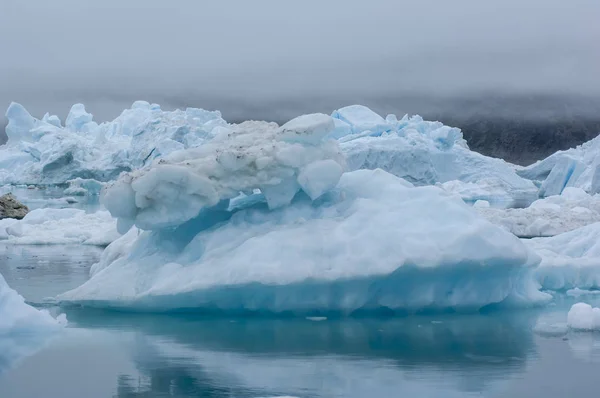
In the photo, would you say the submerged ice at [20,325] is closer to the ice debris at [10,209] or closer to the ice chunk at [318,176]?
the ice chunk at [318,176]

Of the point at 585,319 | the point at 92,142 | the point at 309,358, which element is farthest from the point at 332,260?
the point at 92,142

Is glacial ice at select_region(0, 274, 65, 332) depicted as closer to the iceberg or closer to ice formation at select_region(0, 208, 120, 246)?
the iceberg

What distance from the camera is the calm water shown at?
5258 millimetres

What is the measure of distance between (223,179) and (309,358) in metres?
2.29

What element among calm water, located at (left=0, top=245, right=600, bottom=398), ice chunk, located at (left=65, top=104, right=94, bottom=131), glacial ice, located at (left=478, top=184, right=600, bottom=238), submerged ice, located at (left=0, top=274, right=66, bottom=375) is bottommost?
calm water, located at (left=0, top=245, right=600, bottom=398)

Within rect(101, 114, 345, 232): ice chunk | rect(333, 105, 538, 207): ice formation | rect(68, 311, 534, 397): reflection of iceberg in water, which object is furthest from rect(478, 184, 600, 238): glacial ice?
rect(333, 105, 538, 207): ice formation

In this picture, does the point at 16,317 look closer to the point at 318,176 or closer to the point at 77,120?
the point at 318,176

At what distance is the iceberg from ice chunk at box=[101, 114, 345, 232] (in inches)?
0.4

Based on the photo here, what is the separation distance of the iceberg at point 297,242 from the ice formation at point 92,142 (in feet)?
91.1

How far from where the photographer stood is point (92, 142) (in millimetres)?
46531

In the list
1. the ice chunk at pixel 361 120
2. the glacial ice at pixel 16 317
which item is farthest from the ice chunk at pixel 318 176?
the ice chunk at pixel 361 120

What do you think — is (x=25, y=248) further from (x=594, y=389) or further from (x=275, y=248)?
(x=594, y=389)

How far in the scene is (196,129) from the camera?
3847 centimetres

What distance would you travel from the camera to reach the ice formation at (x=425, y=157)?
106 ft
